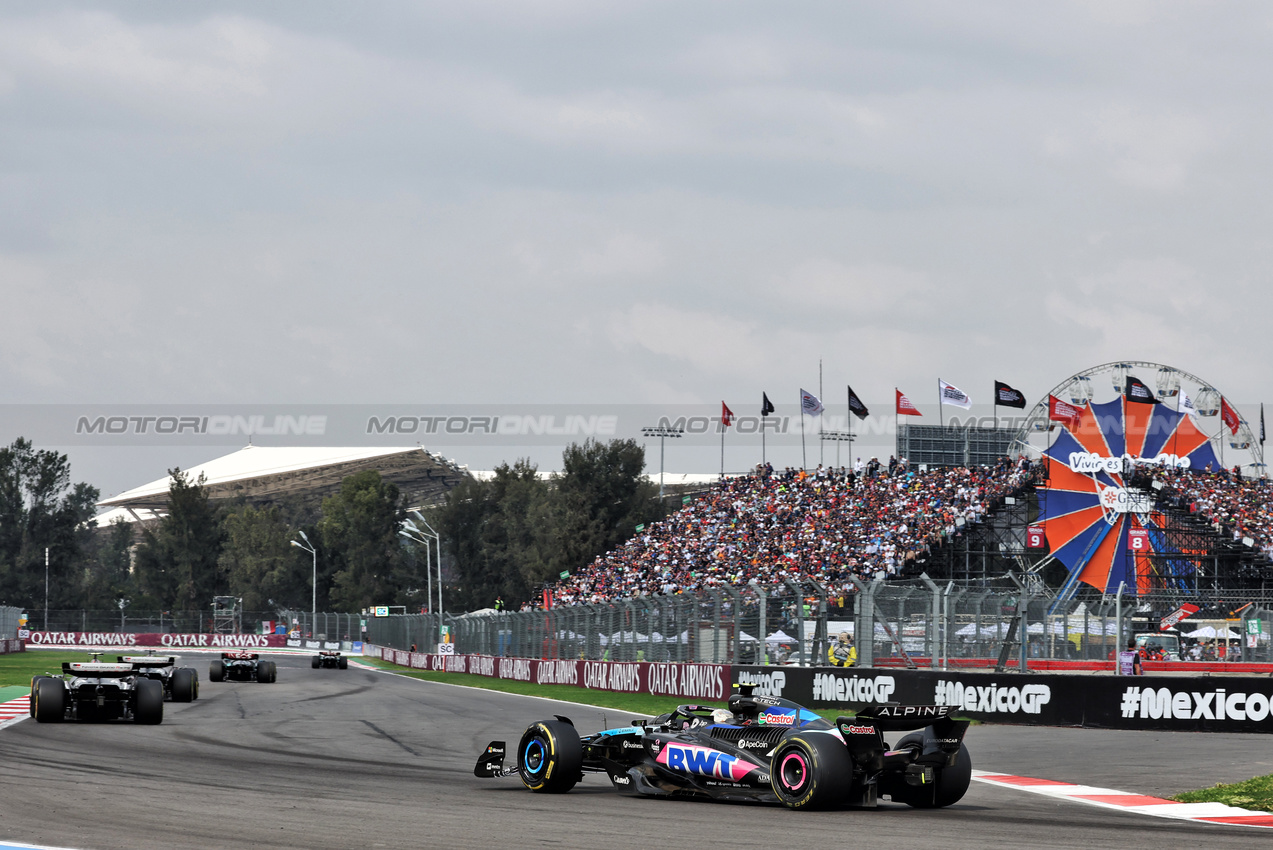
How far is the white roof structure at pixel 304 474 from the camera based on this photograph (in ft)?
402

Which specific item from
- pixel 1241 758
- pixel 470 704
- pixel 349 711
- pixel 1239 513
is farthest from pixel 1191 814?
pixel 1239 513

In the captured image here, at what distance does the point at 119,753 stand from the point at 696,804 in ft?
21.7

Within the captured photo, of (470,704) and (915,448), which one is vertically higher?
(915,448)

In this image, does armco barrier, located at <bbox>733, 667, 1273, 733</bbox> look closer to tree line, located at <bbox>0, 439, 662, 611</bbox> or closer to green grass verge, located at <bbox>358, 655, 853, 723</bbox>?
green grass verge, located at <bbox>358, 655, 853, 723</bbox>

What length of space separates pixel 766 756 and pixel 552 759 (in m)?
1.76

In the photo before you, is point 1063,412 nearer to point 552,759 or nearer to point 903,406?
point 903,406

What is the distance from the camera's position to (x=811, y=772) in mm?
10070

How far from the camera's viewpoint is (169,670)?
24.8 meters

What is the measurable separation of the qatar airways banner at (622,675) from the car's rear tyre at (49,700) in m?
11.4

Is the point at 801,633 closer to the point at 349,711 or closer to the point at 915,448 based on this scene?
the point at 349,711

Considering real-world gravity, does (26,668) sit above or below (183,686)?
below

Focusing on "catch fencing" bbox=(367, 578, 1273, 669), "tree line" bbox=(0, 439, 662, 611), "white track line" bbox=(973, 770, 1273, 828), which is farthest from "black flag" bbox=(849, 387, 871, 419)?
"white track line" bbox=(973, 770, 1273, 828)

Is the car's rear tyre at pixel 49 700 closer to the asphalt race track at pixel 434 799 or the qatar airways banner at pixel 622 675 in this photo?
the asphalt race track at pixel 434 799

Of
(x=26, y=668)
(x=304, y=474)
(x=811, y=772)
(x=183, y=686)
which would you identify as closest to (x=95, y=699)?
(x=183, y=686)
